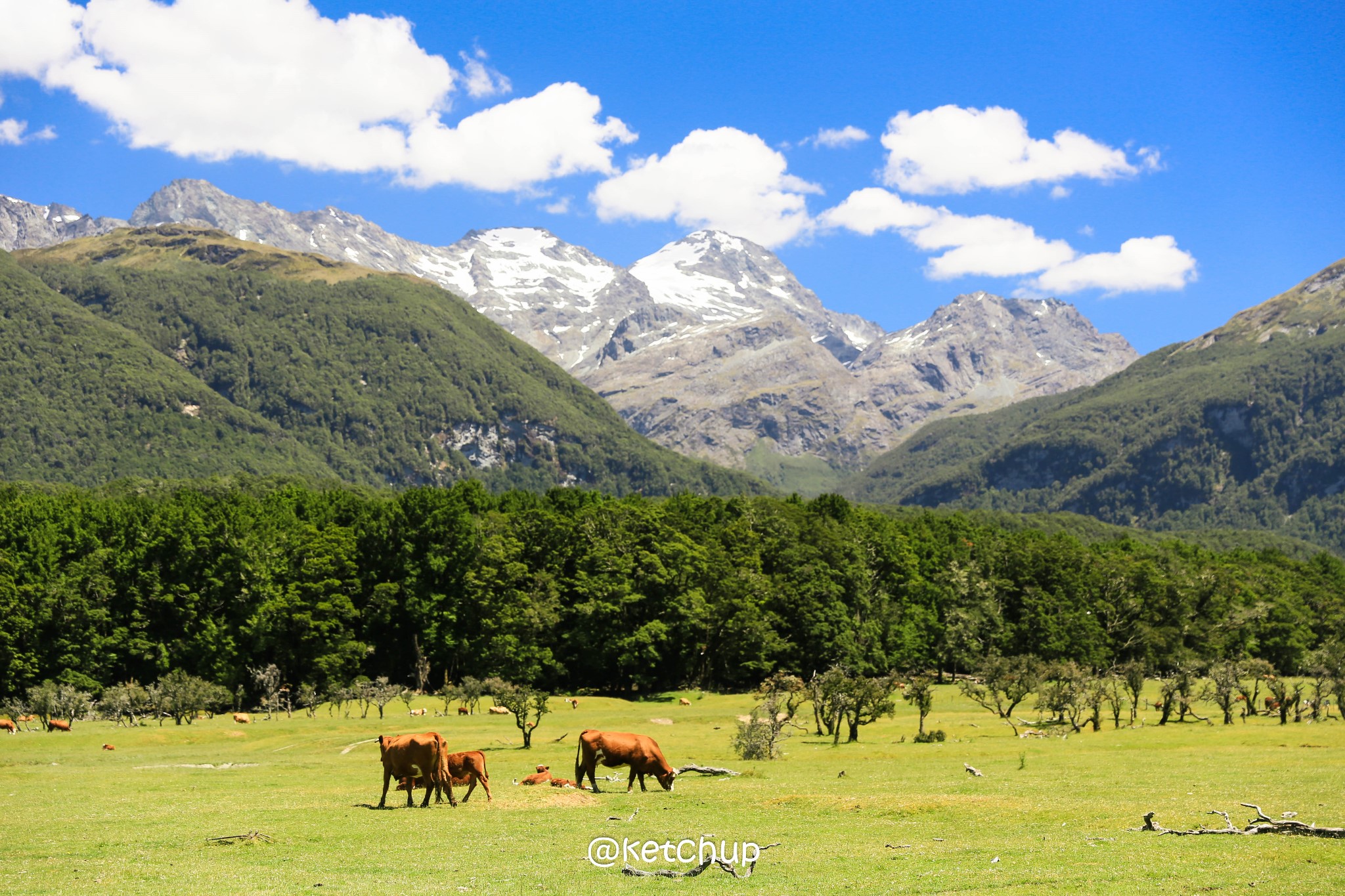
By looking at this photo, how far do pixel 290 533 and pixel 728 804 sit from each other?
70.0 metres

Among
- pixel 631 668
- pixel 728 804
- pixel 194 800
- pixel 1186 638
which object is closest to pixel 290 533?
pixel 631 668

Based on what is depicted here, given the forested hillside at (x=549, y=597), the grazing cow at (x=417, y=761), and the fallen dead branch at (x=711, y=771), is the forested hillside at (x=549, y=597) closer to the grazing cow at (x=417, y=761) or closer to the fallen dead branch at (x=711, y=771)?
the fallen dead branch at (x=711, y=771)

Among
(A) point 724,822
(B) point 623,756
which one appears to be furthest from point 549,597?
(A) point 724,822

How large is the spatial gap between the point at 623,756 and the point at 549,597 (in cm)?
5903

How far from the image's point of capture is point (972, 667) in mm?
97438

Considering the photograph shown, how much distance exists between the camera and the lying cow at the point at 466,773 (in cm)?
2950

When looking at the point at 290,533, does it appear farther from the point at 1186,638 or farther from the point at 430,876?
the point at 1186,638

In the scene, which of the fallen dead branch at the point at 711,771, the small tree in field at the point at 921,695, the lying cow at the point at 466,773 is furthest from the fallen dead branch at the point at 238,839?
the small tree in field at the point at 921,695

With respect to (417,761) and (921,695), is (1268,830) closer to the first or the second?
(417,761)

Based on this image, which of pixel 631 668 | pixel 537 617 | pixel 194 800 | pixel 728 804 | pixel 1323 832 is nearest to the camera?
pixel 1323 832

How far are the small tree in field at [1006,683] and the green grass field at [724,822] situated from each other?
1498cm

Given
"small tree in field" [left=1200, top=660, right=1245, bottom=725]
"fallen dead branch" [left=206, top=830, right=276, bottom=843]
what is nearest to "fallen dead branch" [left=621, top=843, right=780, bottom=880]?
"fallen dead branch" [left=206, top=830, right=276, bottom=843]

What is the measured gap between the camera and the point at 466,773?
97.7ft

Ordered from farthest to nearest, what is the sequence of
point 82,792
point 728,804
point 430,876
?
point 82,792
point 728,804
point 430,876
